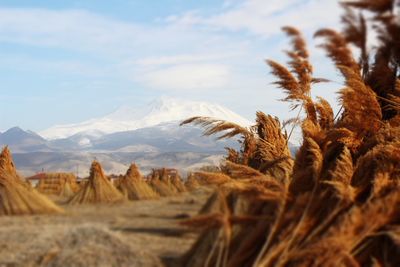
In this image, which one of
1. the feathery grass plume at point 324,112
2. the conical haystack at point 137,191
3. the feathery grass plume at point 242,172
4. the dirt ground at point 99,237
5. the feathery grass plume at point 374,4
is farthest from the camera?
the feathery grass plume at point 324,112

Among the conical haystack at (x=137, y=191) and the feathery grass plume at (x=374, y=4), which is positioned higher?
the feathery grass plume at (x=374, y=4)

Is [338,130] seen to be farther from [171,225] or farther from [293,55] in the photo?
[293,55]

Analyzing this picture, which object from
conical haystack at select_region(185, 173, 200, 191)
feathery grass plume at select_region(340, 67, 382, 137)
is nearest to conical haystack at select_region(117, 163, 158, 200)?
conical haystack at select_region(185, 173, 200, 191)

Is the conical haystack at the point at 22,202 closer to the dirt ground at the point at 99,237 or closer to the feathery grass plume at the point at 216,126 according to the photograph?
the dirt ground at the point at 99,237

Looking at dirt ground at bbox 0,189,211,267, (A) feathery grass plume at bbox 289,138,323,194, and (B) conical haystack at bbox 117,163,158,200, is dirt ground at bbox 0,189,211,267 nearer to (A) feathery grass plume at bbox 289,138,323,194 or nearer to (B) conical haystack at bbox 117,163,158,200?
(B) conical haystack at bbox 117,163,158,200

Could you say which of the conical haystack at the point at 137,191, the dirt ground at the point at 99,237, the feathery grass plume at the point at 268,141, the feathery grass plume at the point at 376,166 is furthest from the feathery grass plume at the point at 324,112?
the dirt ground at the point at 99,237

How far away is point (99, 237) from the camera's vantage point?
2.41m

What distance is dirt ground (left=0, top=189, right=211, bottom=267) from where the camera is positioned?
234 cm

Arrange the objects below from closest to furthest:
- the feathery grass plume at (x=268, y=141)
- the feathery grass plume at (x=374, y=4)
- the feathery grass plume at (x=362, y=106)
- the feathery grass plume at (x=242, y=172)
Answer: the feathery grass plume at (x=242, y=172) < the feathery grass plume at (x=362, y=106) < the feathery grass plume at (x=374, y=4) < the feathery grass plume at (x=268, y=141)

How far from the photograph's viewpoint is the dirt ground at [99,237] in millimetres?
2344

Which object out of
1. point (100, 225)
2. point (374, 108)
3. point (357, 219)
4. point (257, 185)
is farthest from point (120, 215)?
point (374, 108)

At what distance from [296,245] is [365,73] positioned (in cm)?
306

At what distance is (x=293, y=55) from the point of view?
238 inches

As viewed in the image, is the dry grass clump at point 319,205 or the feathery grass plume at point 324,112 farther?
the feathery grass plume at point 324,112
